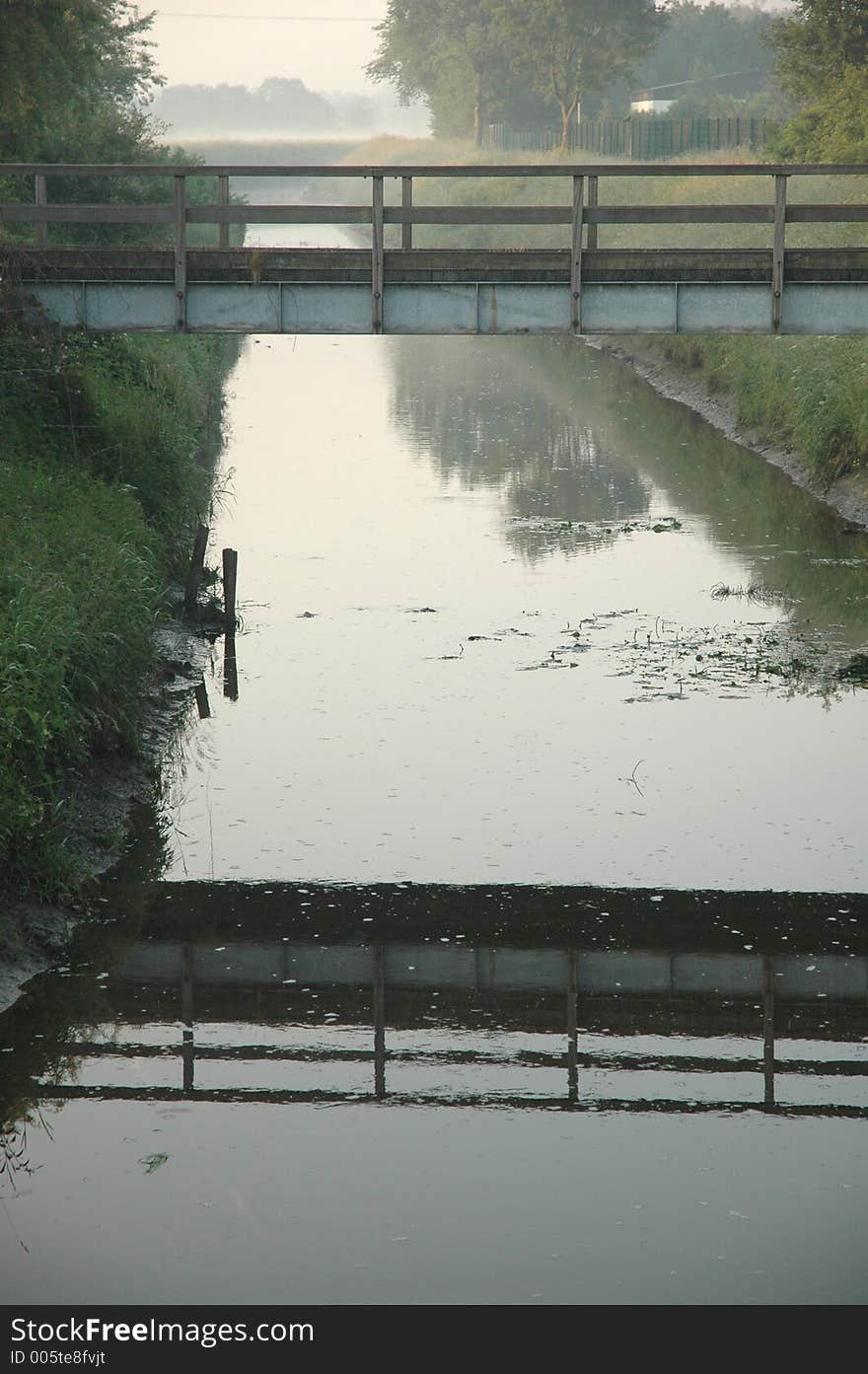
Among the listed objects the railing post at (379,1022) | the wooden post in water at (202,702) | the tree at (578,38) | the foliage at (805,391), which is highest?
the tree at (578,38)

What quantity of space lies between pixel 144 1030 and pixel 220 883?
234cm

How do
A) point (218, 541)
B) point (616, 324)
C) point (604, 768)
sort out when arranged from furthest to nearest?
point (218, 541), point (616, 324), point (604, 768)

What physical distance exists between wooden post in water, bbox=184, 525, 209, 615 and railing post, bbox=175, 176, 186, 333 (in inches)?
96.0

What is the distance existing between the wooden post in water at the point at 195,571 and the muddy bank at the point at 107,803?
38cm

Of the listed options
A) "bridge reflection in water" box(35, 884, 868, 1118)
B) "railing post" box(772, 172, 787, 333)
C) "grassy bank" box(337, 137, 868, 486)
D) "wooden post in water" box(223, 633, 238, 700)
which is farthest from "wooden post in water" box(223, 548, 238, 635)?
"bridge reflection in water" box(35, 884, 868, 1118)

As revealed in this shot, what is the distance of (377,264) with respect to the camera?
1836 cm

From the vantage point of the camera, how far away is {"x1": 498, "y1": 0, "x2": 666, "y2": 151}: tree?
292ft

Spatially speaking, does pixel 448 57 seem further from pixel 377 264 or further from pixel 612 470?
pixel 377 264

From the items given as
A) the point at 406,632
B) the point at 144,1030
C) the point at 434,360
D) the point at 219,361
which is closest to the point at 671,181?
the point at 434,360

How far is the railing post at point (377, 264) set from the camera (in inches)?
716

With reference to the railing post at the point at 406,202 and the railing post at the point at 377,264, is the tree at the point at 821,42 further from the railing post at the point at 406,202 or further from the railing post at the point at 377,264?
the railing post at the point at 377,264

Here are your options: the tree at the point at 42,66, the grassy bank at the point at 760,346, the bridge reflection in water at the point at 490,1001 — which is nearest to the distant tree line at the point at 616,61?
the grassy bank at the point at 760,346

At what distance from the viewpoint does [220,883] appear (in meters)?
13.3
